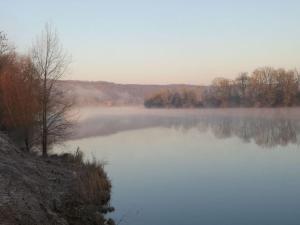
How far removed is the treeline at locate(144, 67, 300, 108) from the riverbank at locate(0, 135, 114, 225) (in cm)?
7336

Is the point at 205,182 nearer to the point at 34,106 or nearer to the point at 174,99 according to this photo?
the point at 34,106

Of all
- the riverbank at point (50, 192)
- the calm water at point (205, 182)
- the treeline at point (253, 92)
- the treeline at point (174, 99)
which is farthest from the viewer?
the treeline at point (174, 99)

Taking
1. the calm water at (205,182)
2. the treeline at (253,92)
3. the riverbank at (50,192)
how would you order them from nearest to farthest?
the riverbank at (50,192), the calm water at (205,182), the treeline at (253,92)

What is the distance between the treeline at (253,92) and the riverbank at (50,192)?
73359 millimetres

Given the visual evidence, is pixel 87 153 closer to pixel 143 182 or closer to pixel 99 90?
pixel 143 182

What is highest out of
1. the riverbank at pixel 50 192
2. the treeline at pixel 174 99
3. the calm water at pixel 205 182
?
the treeline at pixel 174 99

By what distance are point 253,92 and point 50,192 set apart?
269 ft

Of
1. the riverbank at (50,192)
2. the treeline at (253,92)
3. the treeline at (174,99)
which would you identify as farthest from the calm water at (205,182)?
the treeline at (174,99)

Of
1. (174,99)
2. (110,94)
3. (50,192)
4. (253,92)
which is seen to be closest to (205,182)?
(50,192)

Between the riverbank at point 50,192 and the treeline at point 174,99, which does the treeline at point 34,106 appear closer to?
the riverbank at point 50,192

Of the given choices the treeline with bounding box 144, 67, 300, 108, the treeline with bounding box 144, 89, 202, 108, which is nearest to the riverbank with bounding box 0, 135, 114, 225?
the treeline with bounding box 144, 67, 300, 108

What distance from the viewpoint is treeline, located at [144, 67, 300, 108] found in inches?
3333

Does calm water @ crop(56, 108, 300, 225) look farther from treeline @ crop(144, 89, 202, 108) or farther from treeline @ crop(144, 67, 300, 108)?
treeline @ crop(144, 89, 202, 108)

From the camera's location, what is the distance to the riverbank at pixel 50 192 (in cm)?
862
